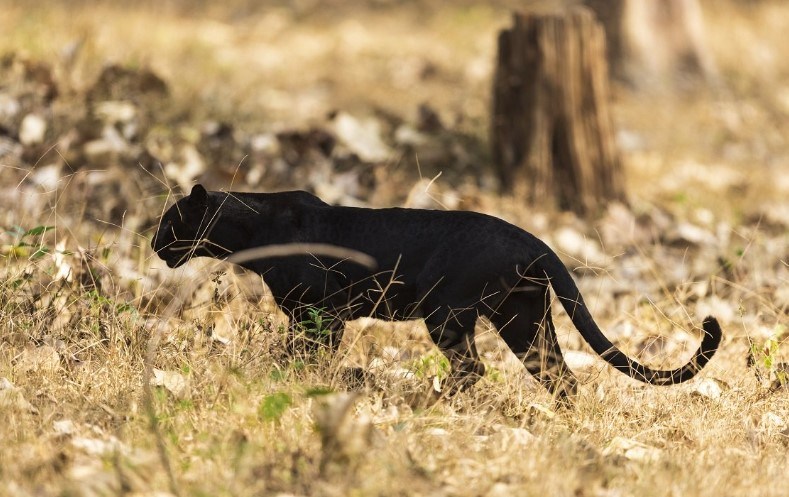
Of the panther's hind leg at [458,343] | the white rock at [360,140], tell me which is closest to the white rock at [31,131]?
the white rock at [360,140]

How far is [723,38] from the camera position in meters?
12.4

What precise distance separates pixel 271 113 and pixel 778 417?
5.42 m

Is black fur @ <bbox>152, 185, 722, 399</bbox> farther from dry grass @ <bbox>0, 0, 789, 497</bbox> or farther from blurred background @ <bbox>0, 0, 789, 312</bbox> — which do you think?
blurred background @ <bbox>0, 0, 789, 312</bbox>

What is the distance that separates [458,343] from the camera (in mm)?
3836

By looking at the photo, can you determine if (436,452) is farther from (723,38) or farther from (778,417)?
(723,38)

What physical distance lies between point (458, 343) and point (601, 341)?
1.76 ft

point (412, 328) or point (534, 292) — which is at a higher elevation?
point (534, 292)

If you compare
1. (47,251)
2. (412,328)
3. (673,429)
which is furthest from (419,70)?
(673,429)

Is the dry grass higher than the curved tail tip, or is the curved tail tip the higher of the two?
the curved tail tip

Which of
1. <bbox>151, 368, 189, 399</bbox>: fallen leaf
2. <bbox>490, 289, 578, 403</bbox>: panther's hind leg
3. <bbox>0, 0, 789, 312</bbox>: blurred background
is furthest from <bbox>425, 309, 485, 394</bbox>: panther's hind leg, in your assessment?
<bbox>0, 0, 789, 312</bbox>: blurred background

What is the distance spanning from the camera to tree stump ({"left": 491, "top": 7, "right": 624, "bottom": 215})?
23.2ft

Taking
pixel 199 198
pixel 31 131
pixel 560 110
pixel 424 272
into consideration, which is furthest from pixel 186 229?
pixel 560 110

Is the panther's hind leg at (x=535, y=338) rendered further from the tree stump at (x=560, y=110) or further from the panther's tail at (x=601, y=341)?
the tree stump at (x=560, y=110)

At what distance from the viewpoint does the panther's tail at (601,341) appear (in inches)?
142
